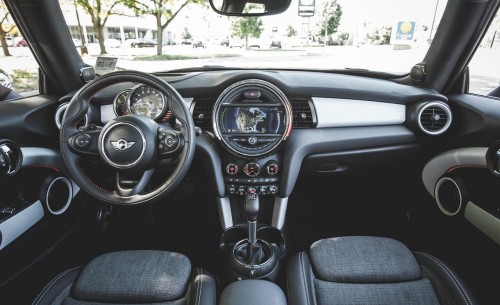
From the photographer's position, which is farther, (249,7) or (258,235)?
(258,235)

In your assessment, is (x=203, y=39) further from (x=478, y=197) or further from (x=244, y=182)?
(x=478, y=197)

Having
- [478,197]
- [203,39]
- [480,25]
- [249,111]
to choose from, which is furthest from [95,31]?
[478,197]

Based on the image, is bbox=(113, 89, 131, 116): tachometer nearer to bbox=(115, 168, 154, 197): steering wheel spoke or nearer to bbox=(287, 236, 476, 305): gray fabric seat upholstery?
bbox=(115, 168, 154, 197): steering wheel spoke

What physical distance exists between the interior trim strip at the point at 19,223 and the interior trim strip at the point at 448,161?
274 centimetres

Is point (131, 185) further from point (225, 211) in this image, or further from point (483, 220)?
point (483, 220)

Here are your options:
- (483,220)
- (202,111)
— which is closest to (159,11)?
(202,111)

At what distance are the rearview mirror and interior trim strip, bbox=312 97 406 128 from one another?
2.11 feet

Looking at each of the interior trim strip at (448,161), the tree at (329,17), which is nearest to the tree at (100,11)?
the tree at (329,17)

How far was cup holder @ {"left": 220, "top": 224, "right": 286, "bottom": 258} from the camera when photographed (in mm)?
2318

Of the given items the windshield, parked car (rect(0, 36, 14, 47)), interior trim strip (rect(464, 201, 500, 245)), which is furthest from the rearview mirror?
interior trim strip (rect(464, 201, 500, 245))

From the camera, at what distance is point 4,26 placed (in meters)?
2.37

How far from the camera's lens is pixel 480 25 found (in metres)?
2.03

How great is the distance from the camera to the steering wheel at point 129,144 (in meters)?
1.44

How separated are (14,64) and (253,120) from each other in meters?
1.97
